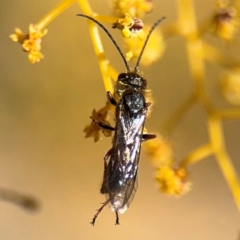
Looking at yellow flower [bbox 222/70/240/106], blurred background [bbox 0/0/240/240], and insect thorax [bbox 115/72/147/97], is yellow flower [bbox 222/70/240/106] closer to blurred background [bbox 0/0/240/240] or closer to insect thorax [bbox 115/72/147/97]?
insect thorax [bbox 115/72/147/97]

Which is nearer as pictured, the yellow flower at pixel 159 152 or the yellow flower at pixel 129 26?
the yellow flower at pixel 129 26

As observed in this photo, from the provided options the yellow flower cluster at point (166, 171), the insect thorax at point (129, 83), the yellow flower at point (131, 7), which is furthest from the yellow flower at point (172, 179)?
the yellow flower at point (131, 7)

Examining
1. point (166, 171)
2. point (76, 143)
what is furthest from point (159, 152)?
point (76, 143)

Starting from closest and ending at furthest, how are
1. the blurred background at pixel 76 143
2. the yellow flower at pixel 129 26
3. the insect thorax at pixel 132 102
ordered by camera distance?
the yellow flower at pixel 129 26 < the insect thorax at pixel 132 102 < the blurred background at pixel 76 143

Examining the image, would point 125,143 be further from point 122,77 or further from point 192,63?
point 192,63

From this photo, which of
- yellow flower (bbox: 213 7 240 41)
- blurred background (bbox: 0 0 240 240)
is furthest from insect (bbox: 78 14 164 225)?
blurred background (bbox: 0 0 240 240)

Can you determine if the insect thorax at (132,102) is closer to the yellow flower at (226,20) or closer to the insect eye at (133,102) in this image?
the insect eye at (133,102)
